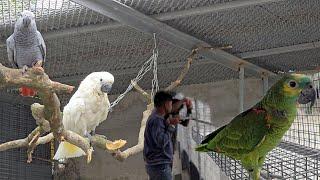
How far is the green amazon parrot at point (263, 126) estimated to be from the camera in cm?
91

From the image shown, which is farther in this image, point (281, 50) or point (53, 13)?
point (281, 50)

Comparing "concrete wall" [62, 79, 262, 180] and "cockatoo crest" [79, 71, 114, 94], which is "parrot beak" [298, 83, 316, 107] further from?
"concrete wall" [62, 79, 262, 180]

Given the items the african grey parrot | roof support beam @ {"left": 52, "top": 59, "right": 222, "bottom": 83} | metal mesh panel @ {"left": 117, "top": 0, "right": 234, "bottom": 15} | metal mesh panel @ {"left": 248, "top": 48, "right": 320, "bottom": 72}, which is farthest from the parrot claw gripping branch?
metal mesh panel @ {"left": 248, "top": 48, "right": 320, "bottom": 72}

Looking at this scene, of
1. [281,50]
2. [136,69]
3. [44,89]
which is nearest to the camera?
[44,89]

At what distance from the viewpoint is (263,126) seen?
961 mm

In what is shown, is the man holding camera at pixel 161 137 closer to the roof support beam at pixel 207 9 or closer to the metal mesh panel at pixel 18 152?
the roof support beam at pixel 207 9

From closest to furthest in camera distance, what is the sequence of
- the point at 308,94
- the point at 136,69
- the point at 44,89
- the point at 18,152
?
the point at 308,94, the point at 44,89, the point at 136,69, the point at 18,152

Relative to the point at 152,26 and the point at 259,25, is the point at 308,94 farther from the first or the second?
the point at 259,25

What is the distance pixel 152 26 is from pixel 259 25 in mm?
417

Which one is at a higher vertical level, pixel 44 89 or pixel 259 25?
pixel 259 25

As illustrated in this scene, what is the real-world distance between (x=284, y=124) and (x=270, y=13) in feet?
2.54

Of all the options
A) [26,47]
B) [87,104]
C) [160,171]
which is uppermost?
[26,47]

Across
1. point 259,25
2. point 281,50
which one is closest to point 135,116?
point 281,50

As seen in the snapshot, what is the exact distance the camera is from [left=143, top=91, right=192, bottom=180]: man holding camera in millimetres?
1076
